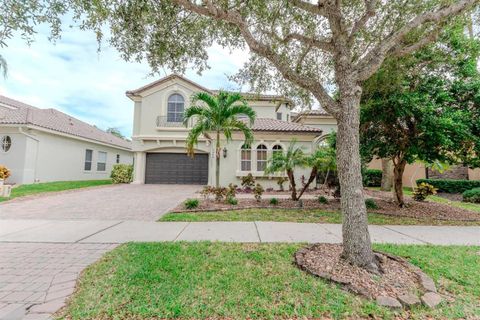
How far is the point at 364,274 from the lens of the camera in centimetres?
347

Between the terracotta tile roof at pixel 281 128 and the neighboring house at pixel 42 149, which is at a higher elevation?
the terracotta tile roof at pixel 281 128

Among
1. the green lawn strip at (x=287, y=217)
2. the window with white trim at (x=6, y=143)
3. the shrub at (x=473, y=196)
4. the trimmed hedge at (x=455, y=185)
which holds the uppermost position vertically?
the window with white trim at (x=6, y=143)

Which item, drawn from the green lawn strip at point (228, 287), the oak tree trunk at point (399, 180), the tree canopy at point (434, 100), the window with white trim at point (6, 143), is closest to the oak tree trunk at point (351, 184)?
the green lawn strip at point (228, 287)

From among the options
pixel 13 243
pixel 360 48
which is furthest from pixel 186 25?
pixel 13 243

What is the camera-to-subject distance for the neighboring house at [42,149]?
14930mm

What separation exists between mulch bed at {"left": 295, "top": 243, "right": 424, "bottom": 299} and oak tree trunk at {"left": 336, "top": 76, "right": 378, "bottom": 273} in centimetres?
19

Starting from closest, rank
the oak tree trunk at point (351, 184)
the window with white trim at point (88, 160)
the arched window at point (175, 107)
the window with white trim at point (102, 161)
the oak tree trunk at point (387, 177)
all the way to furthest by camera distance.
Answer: the oak tree trunk at point (351, 184), the oak tree trunk at point (387, 177), the arched window at point (175, 107), the window with white trim at point (88, 160), the window with white trim at point (102, 161)

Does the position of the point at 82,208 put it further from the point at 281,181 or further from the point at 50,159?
the point at 50,159

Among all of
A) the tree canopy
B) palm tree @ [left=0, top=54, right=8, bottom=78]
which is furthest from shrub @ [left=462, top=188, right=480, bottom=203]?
palm tree @ [left=0, top=54, right=8, bottom=78]

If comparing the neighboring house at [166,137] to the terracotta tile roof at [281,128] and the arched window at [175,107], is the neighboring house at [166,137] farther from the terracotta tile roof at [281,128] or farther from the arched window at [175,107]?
the terracotta tile roof at [281,128]

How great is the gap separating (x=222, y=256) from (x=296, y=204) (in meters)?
5.94

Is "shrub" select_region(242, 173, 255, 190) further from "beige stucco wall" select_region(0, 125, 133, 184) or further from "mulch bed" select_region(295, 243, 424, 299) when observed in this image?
"beige stucco wall" select_region(0, 125, 133, 184)

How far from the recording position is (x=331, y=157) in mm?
9055

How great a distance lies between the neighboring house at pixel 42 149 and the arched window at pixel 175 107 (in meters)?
7.63
